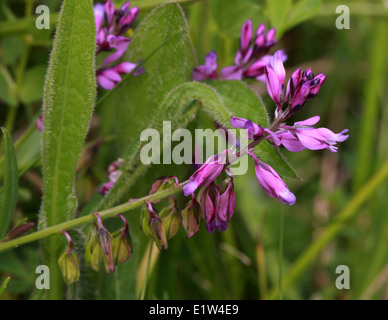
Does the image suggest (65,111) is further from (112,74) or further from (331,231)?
(331,231)

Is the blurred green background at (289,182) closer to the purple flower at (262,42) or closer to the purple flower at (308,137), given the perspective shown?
the purple flower at (262,42)

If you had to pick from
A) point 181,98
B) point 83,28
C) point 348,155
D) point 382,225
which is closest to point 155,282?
point 181,98

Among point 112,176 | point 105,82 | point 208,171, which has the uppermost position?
point 105,82

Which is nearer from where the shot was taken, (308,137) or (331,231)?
(308,137)

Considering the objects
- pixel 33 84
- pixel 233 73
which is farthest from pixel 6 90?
pixel 233 73

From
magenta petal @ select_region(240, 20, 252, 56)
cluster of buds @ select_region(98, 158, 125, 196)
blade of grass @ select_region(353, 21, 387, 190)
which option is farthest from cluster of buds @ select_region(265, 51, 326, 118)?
blade of grass @ select_region(353, 21, 387, 190)

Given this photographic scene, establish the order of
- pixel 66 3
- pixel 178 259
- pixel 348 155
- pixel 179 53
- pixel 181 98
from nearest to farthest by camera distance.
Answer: pixel 66 3 → pixel 181 98 → pixel 179 53 → pixel 178 259 → pixel 348 155
